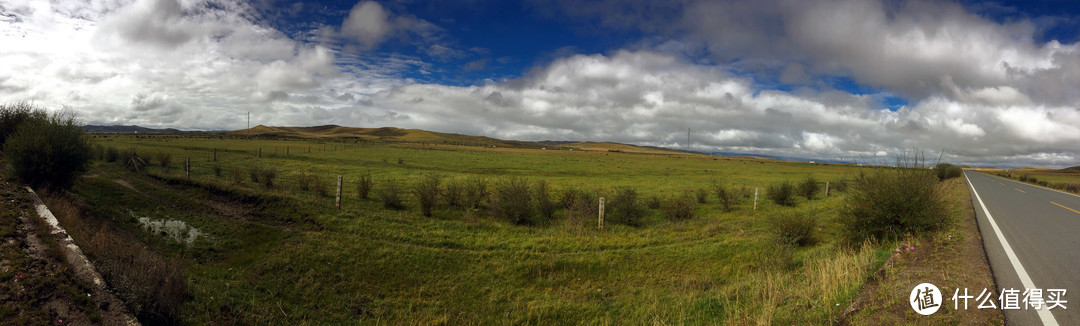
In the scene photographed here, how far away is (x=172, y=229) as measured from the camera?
1389cm

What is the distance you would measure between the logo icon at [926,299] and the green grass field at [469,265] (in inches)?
34.6

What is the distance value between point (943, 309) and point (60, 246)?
1490 cm

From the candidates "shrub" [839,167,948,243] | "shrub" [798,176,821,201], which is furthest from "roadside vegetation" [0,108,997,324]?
"shrub" [798,176,821,201]

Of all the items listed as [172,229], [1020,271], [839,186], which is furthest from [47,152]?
[839,186]

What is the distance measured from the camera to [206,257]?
11.6m

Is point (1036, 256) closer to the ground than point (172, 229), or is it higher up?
higher up

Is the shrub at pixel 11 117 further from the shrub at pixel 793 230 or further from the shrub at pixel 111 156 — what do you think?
the shrub at pixel 793 230

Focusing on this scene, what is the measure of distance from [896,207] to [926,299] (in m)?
6.55

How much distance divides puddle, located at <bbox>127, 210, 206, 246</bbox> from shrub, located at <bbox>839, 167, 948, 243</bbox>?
66.2ft

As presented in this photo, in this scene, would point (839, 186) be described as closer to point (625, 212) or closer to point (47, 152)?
point (625, 212)

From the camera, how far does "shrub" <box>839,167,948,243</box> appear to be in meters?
10.6

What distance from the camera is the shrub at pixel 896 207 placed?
34.7ft

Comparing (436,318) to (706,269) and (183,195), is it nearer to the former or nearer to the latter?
(706,269)

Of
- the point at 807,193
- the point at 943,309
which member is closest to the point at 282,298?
the point at 943,309
